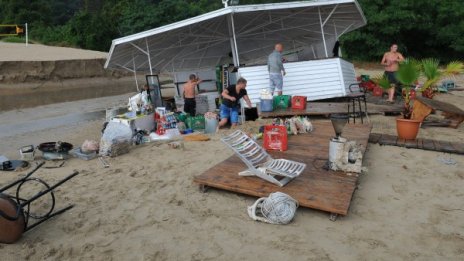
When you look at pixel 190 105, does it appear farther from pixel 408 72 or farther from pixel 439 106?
pixel 439 106

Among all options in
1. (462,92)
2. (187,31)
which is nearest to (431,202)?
(187,31)

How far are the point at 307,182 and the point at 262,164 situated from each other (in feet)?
2.26

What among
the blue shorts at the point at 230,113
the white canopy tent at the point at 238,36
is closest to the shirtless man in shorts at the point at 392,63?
the white canopy tent at the point at 238,36

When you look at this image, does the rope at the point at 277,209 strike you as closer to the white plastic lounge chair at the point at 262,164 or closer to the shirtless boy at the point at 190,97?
the white plastic lounge chair at the point at 262,164

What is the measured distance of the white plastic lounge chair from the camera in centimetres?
480

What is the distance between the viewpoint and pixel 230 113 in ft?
31.9

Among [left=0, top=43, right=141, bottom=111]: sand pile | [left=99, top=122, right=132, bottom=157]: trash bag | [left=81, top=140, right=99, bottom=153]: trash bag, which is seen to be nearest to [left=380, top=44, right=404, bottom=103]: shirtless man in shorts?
[left=99, top=122, right=132, bottom=157]: trash bag

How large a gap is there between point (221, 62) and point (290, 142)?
39.6ft

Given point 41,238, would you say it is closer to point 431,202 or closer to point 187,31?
point 431,202

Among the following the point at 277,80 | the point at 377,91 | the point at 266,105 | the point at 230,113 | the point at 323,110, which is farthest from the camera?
the point at 377,91

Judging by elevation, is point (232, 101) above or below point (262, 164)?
above

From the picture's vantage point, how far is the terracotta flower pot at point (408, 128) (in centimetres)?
682

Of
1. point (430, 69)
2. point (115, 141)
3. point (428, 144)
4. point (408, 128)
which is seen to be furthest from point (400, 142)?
point (115, 141)

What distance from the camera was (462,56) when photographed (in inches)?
1112
